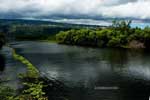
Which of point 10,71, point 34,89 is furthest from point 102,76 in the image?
point 10,71

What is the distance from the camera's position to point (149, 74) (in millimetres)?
109000

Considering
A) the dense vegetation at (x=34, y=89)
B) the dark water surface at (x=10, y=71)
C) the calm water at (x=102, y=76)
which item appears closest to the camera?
the dense vegetation at (x=34, y=89)

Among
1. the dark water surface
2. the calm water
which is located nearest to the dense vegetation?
the dark water surface

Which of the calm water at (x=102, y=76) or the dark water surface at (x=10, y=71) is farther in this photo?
the dark water surface at (x=10, y=71)

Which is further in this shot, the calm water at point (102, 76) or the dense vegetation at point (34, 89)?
the calm water at point (102, 76)

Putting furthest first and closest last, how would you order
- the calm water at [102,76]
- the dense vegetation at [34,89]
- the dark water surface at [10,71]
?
the dark water surface at [10,71] → the calm water at [102,76] → the dense vegetation at [34,89]

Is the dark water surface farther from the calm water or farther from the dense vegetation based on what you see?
the calm water

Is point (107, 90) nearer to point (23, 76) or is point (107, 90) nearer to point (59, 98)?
point (59, 98)

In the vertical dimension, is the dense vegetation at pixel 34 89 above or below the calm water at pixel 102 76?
above

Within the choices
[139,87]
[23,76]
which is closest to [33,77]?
[23,76]

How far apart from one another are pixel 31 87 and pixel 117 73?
3584 centimetres

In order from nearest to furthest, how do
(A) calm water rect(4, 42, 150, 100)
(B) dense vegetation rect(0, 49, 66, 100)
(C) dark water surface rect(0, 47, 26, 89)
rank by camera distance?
(B) dense vegetation rect(0, 49, 66, 100)
(A) calm water rect(4, 42, 150, 100)
(C) dark water surface rect(0, 47, 26, 89)

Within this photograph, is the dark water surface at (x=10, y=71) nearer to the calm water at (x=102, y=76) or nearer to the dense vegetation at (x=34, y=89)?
the dense vegetation at (x=34, y=89)

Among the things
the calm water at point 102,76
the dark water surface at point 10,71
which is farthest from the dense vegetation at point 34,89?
the calm water at point 102,76
